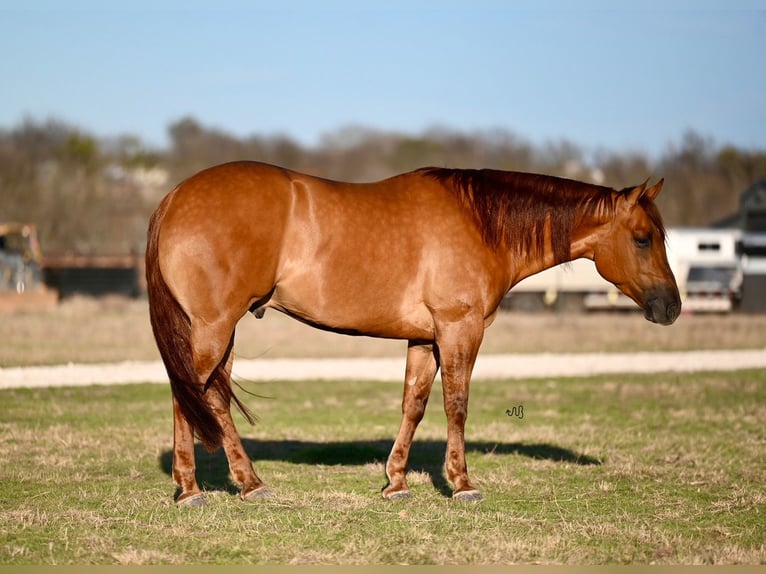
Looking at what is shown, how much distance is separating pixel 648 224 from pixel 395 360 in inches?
497

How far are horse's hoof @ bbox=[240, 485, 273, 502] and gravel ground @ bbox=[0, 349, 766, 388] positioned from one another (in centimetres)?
856

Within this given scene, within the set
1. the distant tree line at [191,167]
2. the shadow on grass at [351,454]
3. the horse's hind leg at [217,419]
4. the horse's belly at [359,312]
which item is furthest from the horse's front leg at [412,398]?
the distant tree line at [191,167]

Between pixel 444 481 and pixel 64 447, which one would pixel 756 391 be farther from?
pixel 64 447

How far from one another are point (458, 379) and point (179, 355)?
2.08 meters

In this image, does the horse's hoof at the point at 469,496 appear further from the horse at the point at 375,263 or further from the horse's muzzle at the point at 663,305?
the horse's muzzle at the point at 663,305

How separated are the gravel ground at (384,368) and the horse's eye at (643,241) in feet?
31.6

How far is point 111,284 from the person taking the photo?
38.8m

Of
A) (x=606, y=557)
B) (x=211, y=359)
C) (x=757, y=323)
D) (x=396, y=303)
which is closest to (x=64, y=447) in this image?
(x=211, y=359)

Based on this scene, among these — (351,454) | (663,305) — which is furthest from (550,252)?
(351,454)

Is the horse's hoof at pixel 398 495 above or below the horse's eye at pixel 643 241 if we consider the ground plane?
below

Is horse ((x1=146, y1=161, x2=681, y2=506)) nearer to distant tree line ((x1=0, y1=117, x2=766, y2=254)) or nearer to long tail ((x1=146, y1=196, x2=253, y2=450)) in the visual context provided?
long tail ((x1=146, y1=196, x2=253, y2=450))

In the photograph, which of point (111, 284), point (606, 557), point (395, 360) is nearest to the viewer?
point (606, 557)

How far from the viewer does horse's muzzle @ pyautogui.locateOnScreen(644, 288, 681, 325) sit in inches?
307

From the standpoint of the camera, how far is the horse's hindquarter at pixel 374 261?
7.23 metres
